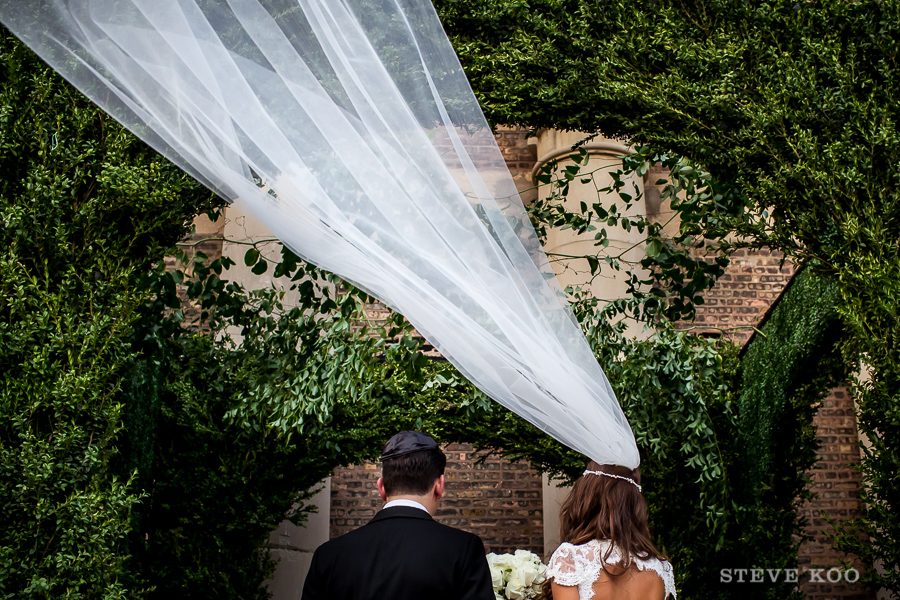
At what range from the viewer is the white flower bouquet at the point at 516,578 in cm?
377

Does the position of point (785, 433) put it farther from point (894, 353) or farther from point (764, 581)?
point (894, 353)

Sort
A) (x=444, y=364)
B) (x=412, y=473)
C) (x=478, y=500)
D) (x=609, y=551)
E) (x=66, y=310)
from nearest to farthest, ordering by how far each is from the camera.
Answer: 1. (x=412, y=473)
2. (x=609, y=551)
3. (x=66, y=310)
4. (x=444, y=364)
5. (x=478, y=500)

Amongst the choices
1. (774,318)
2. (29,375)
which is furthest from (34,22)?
(774,318)

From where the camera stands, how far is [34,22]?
2.41 m

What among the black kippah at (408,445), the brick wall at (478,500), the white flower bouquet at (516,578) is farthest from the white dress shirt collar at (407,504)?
the brick wall at (478,500)

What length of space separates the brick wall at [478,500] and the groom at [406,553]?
5.70 meters

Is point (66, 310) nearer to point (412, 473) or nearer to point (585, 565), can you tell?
point (412, 473)

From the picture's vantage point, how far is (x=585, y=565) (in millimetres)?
2307

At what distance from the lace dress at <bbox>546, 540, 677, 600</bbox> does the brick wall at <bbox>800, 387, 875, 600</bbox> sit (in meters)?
5.79

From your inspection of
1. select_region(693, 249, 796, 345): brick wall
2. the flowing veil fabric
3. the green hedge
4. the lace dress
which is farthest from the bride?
select_region(693, 249, 796, 345): brick wall

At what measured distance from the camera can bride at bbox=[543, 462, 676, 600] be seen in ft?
7.52

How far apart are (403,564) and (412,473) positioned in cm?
23

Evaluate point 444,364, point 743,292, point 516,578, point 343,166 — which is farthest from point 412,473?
point 743,292

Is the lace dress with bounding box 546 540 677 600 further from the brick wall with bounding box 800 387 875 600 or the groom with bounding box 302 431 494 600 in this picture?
the brick wall with bounding box 800 387 875 600
